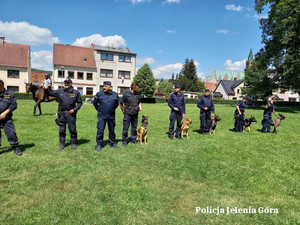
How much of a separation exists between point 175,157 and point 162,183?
2019mm

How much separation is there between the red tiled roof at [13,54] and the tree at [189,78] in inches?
1949

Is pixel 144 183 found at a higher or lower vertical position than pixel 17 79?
lower

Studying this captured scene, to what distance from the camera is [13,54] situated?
140 feet

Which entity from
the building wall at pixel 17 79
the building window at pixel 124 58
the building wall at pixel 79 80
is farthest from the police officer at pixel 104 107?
the building window at pixel 124 58

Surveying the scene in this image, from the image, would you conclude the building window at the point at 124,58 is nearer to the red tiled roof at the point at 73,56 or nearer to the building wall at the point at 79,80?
the red tiled roof at the point at 73,56

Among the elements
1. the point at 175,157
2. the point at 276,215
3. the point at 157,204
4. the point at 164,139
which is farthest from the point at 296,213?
the point at 164,139

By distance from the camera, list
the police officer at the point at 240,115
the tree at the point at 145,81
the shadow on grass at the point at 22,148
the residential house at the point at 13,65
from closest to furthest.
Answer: the shadow on grass at the point at 22,148
the police officer at the point at 240,115
the residential house at the point at 13,65
the tree at the point at 145,81

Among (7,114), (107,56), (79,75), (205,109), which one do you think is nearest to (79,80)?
(79,75)

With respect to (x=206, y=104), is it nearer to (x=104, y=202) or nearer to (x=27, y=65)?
(x=104, y=202)

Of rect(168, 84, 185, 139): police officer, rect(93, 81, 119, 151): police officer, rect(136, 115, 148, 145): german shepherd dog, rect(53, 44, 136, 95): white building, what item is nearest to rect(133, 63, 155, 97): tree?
rect(53, 44, 136, 95): white building

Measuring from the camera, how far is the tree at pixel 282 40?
25.2 metres

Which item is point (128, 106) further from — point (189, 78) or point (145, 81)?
point (189, 78)

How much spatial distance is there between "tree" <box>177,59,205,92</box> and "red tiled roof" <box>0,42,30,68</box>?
49.5m

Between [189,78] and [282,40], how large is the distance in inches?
2063
